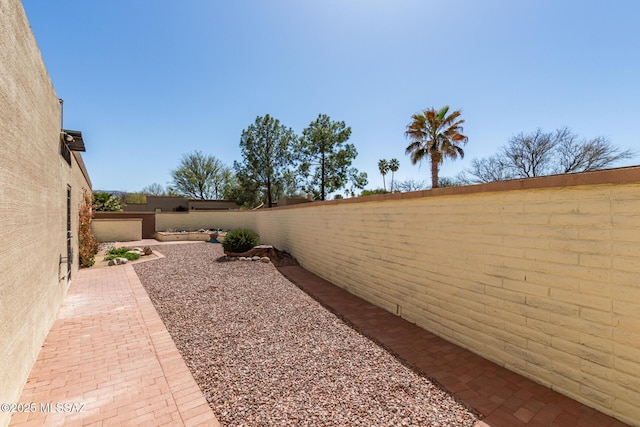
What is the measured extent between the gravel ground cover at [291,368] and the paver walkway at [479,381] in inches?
9.2

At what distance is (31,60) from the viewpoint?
3023 millimetres

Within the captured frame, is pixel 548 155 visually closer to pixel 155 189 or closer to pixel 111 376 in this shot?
pixel 111 376

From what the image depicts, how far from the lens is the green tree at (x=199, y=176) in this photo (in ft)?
123

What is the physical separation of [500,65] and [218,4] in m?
10.3

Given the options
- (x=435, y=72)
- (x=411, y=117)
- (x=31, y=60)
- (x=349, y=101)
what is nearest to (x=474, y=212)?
(x=31, y=60)

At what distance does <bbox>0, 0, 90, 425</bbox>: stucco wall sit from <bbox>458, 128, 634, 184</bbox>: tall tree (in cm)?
2662

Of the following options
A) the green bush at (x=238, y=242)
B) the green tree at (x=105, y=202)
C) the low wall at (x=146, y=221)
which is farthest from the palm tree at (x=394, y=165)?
the green tree at (x=105, y=202)

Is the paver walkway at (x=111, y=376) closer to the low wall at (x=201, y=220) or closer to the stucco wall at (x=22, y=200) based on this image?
the stucco wall at (x=22, y=200)

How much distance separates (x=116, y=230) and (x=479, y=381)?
67.5 feet

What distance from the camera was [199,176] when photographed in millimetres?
37844

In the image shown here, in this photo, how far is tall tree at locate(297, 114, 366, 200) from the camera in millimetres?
30531

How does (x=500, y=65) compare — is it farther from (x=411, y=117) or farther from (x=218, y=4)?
(x=218, y=4)

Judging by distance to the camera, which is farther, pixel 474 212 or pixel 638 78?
pixel 638 78

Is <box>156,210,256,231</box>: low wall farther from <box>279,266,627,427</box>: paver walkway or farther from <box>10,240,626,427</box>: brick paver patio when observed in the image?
<box>279,266,627,427</box>: paver walkway
